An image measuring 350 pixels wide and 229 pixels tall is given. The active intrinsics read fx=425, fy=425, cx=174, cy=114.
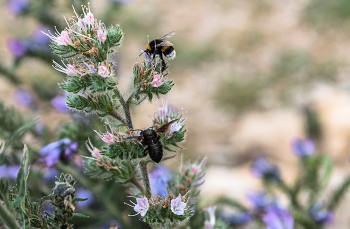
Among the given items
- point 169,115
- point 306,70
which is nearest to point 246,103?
point 306,70

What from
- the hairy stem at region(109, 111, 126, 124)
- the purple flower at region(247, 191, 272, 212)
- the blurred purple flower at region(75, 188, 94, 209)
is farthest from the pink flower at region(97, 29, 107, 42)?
the purple flower at region(247, 191, 272, 212)

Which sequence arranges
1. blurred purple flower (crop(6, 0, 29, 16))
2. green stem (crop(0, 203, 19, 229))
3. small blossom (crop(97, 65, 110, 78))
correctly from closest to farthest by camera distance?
green stem (crop(0, 203, 19, 229))
small blossom (crop(97, 65, 110, 78))
blurred purple flower (crop(6, 0, 29, 16))

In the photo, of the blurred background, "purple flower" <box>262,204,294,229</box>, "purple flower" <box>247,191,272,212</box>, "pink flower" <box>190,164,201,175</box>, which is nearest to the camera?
"pink flower" <box>190,164,201,175</box>

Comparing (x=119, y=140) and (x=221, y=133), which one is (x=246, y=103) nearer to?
(x=221, y=133)

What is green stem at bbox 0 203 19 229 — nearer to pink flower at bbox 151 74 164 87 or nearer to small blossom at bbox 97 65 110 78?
small blossom at bbox 97 65 110 78

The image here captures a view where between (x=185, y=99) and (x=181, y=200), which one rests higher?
(x=185, y=99)

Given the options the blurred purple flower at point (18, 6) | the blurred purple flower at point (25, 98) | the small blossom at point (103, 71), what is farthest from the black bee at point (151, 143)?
the blurred purple flower at point (18, 6)

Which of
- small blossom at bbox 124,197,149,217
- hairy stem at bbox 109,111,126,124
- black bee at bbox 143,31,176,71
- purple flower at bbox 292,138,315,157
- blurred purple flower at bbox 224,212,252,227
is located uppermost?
purple flower at bbox 292,138,315,157

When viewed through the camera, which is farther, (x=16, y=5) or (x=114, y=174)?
(x=16, y=5)
